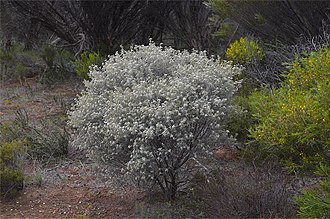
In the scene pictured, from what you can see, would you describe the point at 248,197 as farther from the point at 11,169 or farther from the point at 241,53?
the point at 241,53

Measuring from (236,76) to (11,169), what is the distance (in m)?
2.80

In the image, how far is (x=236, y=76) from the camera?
6723mm

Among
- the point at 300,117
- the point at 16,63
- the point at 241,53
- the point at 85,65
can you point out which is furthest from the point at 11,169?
the point at 16,63

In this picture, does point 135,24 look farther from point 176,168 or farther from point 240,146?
point 176,168

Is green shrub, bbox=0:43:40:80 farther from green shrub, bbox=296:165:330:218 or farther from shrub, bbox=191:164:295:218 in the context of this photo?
green shrub, bbox=296:165:330:218

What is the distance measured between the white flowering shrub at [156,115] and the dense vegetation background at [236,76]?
0.47 ft

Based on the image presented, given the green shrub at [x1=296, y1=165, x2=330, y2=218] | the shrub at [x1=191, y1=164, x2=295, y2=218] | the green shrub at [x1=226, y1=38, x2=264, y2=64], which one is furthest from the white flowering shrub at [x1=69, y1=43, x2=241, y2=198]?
the green shrub at [x1=226, y1=38, x2=264, y2=64]

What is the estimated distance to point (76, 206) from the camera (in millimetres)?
5102

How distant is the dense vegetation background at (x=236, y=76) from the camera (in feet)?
14.6

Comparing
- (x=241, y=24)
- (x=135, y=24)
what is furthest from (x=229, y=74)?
(x=135, y=24)

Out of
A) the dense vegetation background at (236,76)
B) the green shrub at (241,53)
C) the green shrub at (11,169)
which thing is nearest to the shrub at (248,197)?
the dense vegetation background at (236,76)

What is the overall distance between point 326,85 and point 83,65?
5285 millimetres

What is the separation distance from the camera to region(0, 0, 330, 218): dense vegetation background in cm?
445

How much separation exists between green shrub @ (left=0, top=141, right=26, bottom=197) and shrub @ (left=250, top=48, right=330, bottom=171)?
2226mm
